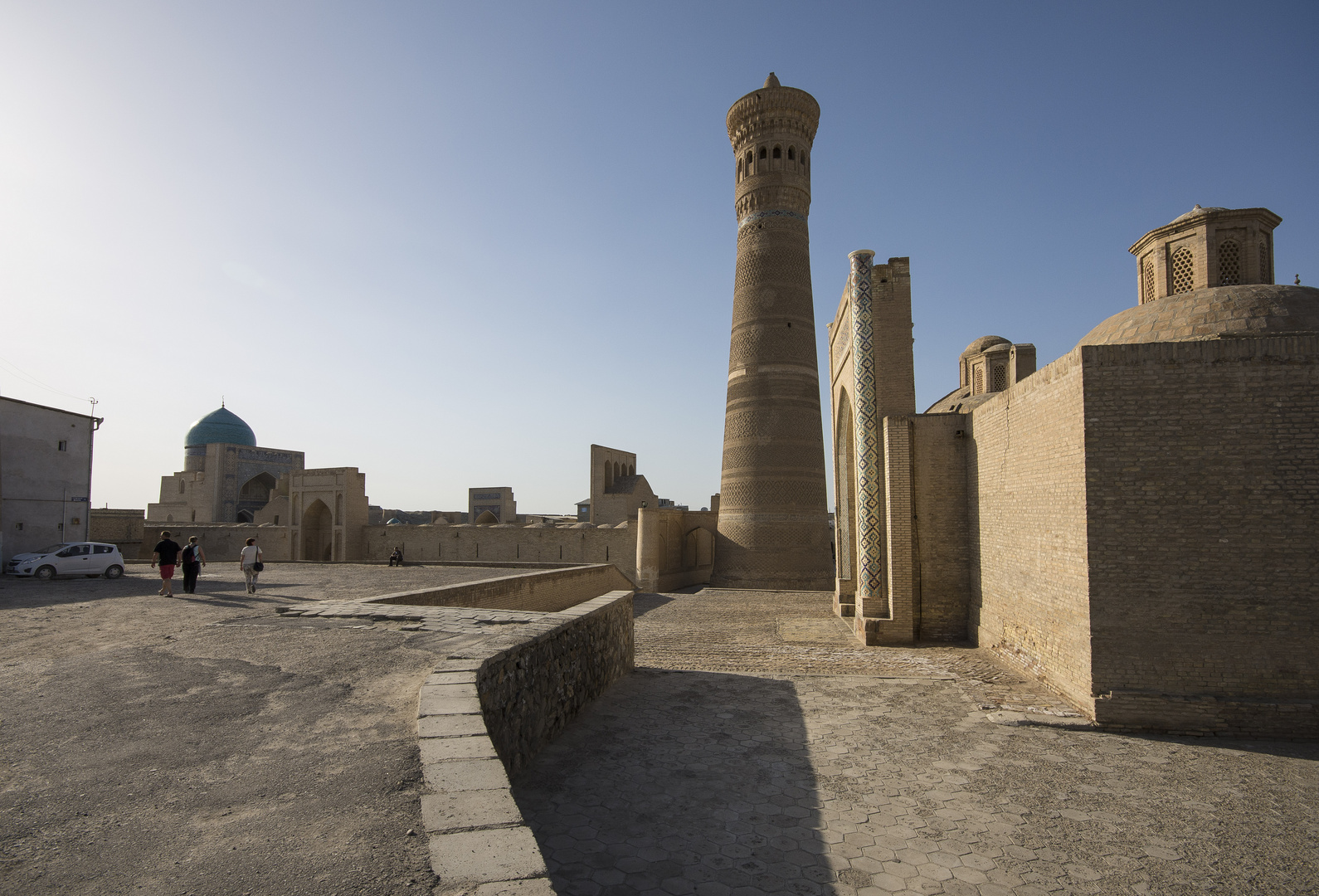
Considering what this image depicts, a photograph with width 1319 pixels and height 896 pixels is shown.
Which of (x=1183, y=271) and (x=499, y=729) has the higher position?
(x=1183, y=271)

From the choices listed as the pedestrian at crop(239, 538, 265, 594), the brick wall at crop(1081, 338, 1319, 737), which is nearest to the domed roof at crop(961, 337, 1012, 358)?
the brick wall at crop(1081, 338, 1319, 737)

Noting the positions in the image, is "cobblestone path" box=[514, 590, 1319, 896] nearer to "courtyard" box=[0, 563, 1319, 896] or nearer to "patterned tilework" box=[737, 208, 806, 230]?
"courtyard" box=[0, 563, 1319, 896]

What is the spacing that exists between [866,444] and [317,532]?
2215 cm

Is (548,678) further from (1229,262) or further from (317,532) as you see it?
(317,532)

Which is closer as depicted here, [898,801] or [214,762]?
[214,762]

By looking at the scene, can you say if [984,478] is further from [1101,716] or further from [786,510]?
[786,510]

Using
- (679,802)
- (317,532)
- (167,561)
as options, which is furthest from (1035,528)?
(317,532)

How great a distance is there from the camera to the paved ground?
7.63 feet

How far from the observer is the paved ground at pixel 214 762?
2.33m

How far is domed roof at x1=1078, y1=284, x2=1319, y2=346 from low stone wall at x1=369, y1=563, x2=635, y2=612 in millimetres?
7581

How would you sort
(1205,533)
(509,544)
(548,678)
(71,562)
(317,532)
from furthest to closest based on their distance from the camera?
(317,532)
(509,544)
(71,562)
(1205,533)
(548,678)

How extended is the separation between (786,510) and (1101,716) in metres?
14.1

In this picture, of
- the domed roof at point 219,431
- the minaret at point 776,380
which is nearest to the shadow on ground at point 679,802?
the minaret at point 776,380

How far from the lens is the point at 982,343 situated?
66.9 feet
